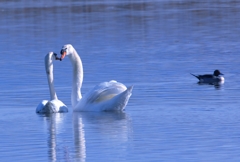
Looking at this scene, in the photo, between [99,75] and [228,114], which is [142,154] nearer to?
[228,114]

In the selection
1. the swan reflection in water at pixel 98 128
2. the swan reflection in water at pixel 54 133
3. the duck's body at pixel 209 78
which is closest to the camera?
the swan reflection in water at pixel 54 133

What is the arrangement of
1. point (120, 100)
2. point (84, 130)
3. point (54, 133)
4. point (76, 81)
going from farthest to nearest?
point (76, 81)
point (120, 100)
point (84, 130)
point (54, 133)

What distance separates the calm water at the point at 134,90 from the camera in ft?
34.2

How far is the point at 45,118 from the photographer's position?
43.6 feet

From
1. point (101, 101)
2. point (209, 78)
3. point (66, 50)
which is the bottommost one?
point (209, 78)

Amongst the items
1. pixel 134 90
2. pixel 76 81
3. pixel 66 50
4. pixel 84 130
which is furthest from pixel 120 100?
pixel 134 90

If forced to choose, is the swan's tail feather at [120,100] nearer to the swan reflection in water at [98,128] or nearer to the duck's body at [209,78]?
the swan reflection in water at [98,128]

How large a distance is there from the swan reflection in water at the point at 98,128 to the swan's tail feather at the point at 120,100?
0.46 feet

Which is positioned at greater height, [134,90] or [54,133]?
[54,133]

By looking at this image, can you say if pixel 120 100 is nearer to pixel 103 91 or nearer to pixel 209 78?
pixel 103 91

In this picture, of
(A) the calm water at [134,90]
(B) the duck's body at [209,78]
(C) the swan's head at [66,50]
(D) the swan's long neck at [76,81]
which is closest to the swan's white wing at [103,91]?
(A) the calm water at [134,90]

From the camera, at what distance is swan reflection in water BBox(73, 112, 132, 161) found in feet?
35.6

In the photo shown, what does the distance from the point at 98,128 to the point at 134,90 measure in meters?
4.01

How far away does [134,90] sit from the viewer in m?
16.0
